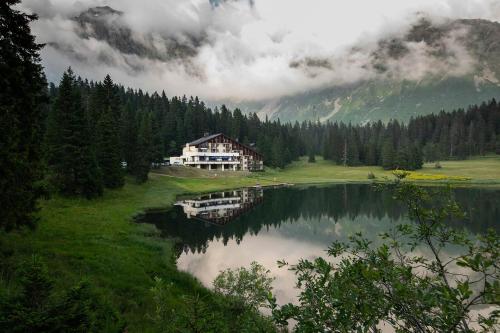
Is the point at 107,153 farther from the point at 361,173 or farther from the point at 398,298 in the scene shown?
the point at 361,173

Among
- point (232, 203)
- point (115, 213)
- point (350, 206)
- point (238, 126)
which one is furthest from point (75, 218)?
point (238, 126)

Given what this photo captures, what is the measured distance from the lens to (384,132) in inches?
7224

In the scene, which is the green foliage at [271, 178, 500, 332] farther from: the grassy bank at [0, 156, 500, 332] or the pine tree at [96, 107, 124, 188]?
the pine tree at [96, 107, 124, 188]

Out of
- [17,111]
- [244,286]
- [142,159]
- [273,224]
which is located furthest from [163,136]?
[244,286]

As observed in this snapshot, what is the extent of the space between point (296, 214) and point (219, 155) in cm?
6664

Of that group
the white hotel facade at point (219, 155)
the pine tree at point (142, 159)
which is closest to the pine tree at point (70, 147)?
the pine tree at point (142, 159)

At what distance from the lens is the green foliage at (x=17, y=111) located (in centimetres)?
1568

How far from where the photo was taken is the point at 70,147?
4294cm

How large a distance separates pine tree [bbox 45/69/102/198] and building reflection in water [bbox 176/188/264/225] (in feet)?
49.5

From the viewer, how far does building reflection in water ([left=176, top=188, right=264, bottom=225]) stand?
46.4m

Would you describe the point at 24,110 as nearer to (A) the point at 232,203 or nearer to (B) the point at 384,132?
(A) the point at 232,203

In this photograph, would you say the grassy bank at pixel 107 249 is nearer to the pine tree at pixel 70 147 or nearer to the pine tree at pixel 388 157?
the pine tree at pixel 70 147

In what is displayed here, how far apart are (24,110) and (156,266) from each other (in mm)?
12068

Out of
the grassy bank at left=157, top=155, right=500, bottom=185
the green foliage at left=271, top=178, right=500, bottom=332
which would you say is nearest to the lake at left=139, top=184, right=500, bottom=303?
the green foliage at left=271, top=178, right=500, bottom=332
